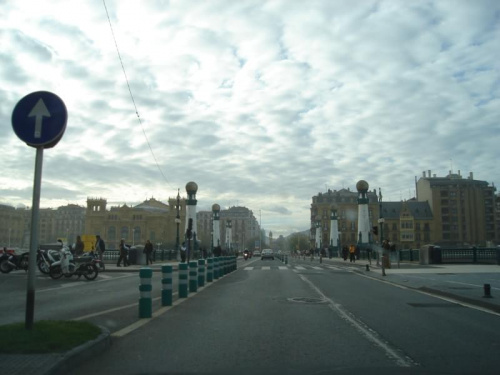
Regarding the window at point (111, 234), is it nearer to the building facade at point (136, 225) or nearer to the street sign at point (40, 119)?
the building facade at point (136, 225)

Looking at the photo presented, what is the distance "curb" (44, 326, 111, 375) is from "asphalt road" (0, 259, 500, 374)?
109 mm

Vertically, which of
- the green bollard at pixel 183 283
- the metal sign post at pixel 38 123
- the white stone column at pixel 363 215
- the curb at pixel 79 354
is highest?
the white stone column at pixel 363 215

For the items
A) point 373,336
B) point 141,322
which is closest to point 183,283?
point 141,322

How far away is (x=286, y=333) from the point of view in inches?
313

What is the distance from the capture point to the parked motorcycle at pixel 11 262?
23.4 meters

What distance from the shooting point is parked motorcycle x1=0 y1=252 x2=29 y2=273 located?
2339 centimetres

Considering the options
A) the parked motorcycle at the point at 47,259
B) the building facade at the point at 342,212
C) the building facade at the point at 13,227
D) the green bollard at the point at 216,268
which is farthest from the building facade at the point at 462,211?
the parked motorcycle at the point at 47,259

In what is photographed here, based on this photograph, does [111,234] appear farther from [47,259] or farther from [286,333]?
[286,333]

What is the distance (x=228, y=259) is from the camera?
2708cm

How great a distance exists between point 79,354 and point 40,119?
3120 millimetres

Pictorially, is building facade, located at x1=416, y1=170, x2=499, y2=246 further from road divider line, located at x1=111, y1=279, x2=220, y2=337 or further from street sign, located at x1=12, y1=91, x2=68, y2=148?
street sign, located at x1=12, y1=91, x2=68, y2=148

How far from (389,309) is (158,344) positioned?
607cm

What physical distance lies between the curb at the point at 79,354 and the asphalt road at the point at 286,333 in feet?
0.36

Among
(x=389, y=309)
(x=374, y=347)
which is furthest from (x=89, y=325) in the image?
(x=389, y=309)
